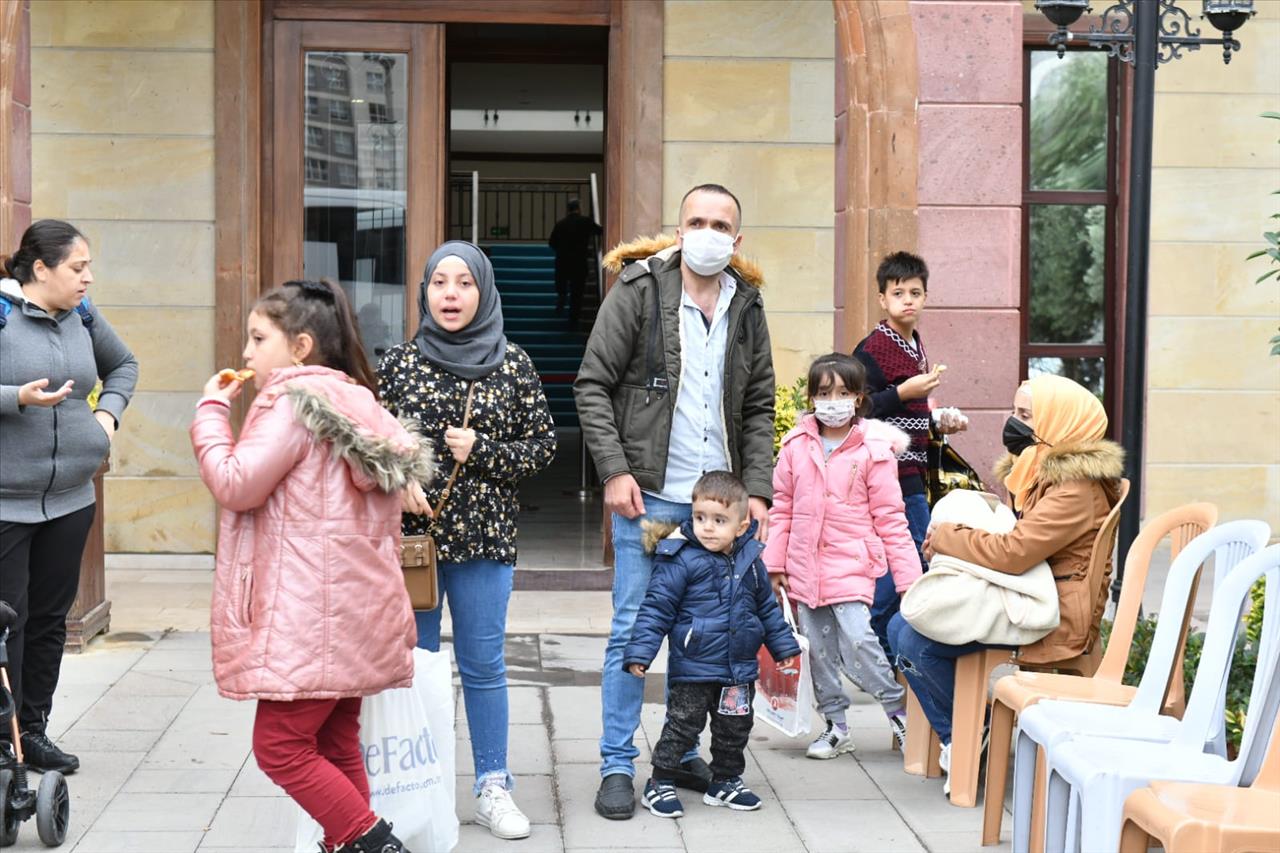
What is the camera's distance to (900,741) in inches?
237

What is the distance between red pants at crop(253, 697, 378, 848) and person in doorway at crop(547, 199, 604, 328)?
15.8 m

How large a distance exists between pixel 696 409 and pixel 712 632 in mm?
675

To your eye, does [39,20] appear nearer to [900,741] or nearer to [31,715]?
[31,715]

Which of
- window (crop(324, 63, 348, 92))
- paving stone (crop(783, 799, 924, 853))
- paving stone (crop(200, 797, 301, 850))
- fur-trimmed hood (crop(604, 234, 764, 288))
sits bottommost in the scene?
paving stone (crop(783, 799, 924, 853))

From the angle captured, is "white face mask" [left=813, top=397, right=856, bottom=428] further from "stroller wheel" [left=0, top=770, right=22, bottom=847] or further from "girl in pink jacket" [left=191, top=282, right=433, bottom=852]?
"stroller wheel" [left=0, top=770, right=22, bottom=847]

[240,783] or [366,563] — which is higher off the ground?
[366,563]

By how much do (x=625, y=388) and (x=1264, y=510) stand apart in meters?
6.43

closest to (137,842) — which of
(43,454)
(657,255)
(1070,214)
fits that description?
(43,454)

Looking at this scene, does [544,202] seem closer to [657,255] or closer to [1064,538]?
[657,255]

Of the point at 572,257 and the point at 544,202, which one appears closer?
the point at 572,257

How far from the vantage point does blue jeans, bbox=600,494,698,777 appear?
17.2ft

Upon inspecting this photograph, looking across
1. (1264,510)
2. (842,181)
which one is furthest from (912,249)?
(1264,510)

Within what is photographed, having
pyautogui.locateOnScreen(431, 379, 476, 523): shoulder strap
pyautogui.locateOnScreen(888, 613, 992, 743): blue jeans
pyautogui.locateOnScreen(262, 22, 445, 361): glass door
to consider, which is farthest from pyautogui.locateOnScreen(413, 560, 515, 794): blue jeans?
pyautogui.locateOnScreen(262, 22, 445, 361): glass door

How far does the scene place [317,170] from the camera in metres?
9.41
